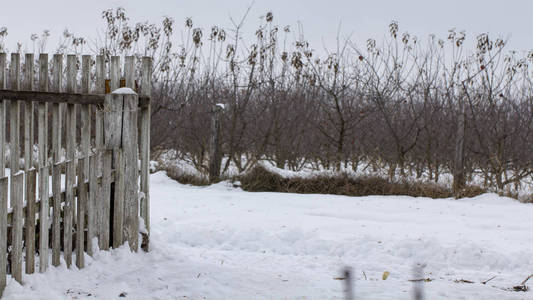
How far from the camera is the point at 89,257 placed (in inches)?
175

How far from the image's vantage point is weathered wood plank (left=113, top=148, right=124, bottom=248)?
4.65 m

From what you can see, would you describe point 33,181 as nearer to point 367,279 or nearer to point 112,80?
point 112,80

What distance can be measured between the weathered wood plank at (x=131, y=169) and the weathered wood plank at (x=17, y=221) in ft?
4.02

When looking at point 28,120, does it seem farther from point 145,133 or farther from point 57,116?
point 145,133

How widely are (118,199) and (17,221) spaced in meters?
1.18

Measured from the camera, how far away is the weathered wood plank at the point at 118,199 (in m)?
4.65

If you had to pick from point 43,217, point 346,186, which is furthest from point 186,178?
point 43,217

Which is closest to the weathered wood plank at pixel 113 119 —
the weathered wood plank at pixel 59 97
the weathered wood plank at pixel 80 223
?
the weathered wood plank at pixel 59 97

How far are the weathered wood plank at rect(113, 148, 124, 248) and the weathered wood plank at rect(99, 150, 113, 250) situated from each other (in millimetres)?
95

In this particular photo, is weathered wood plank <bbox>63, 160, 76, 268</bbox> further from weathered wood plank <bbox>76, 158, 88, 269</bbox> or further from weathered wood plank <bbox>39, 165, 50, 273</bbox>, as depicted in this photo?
weathered wood plank <bbox>39, 165, 50, 273</bbox>

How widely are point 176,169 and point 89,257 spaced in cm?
710

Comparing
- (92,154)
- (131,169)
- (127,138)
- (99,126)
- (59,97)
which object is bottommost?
(131,169)

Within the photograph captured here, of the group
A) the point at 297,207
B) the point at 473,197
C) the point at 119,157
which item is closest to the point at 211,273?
the point at 119,157

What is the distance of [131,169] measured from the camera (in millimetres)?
4750
